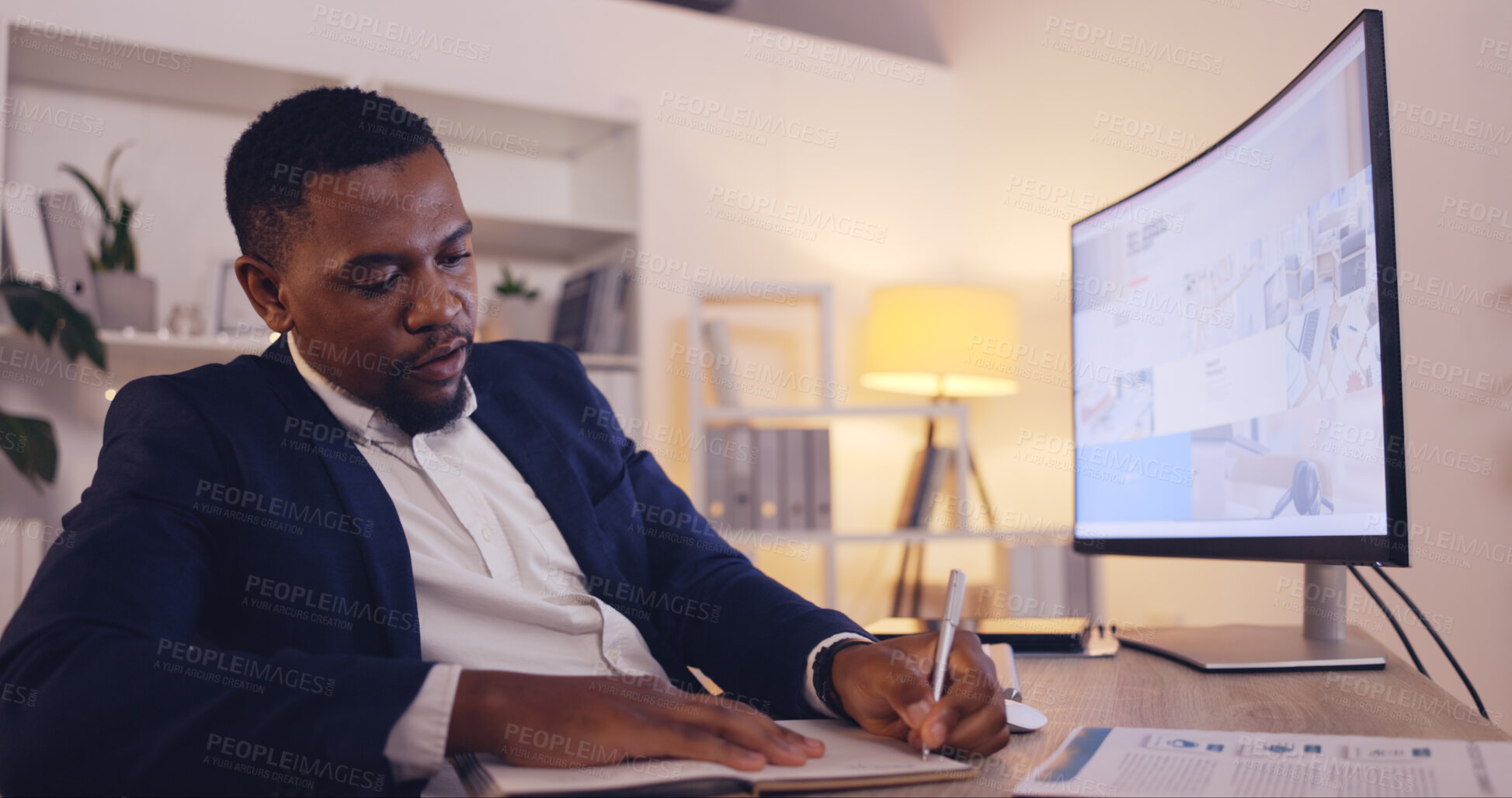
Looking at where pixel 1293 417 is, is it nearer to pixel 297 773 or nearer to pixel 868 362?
pixel 297 773

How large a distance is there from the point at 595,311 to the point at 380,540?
223 centimetres

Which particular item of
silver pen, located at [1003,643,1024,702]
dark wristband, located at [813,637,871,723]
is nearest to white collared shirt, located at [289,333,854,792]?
dark wristband, located at [813,637,871,723]

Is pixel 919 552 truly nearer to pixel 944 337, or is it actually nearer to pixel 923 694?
pixel 944 337

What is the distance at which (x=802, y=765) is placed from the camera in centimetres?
72

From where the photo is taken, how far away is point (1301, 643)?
1.25 metres

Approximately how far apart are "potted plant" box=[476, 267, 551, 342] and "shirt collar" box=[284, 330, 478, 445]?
191 centimetres

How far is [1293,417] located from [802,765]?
2.23 feet

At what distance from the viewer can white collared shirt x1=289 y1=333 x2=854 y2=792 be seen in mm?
1088

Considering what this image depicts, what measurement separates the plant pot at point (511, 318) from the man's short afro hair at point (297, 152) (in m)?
1.91

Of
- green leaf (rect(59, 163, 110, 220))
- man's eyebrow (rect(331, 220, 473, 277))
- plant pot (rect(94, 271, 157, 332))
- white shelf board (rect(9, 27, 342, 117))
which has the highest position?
white shelf board (rect(9, 27, 342, 117))

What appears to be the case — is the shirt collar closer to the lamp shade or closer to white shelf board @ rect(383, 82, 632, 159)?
white shelf board @ rect(383, 82, 632, 159)

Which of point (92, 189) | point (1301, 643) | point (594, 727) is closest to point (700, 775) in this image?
point (594, 727)

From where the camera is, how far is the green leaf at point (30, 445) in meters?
2.18

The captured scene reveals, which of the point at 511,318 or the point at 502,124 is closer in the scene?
the point at 511,318
